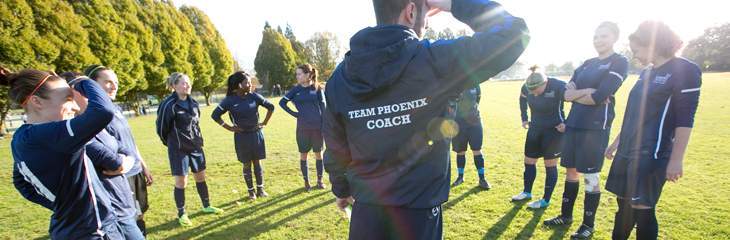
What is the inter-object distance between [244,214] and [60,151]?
406 centimetres

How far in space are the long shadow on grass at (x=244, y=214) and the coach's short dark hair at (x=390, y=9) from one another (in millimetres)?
4761

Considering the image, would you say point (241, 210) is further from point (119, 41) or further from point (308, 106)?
point (119, 41)

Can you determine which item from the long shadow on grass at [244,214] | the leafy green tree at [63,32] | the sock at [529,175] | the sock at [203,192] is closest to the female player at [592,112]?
the sock at [529,175]

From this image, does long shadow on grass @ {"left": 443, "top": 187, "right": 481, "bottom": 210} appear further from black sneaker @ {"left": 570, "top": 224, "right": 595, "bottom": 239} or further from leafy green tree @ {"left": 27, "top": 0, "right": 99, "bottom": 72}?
leafy green tree @ {"left": 27, "top": 0, "right": 99, "bottom": 72}

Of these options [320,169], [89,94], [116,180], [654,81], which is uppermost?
[89,94]

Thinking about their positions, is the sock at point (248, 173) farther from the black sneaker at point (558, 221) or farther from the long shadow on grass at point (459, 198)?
the black sneaker at point (558, 221)

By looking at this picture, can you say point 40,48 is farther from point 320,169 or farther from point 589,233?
point 589,233

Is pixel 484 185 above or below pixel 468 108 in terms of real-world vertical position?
below

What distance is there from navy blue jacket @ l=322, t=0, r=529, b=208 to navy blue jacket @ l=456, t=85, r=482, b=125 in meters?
4.78

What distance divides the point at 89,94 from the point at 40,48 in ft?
75.9

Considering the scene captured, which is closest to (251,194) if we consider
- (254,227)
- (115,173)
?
(254,227)

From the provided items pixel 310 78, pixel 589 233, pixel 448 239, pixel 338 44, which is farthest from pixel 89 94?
pixel 338 44

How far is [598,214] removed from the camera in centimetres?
522

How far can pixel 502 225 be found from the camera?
16.5 ft
